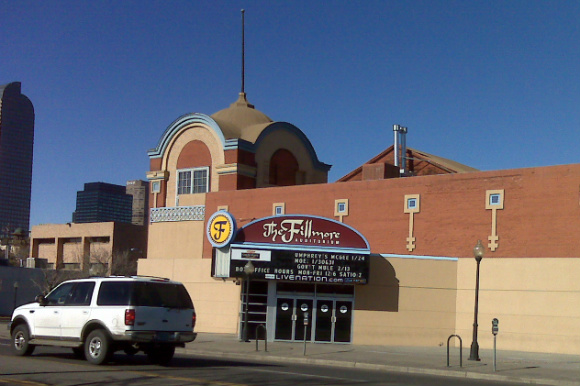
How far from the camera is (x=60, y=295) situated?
19.6 m

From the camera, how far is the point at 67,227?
95.6 m

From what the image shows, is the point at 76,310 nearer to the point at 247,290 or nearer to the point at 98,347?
the point at 98,347

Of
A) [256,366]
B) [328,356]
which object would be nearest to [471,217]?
[328,356]

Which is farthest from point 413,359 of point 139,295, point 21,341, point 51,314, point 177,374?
point 21,341

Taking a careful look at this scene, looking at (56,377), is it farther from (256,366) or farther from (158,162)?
(158,162)

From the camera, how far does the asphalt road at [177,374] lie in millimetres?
15273

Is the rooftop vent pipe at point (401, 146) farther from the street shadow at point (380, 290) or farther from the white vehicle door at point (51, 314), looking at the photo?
the white vehicle door at point (51, 314)

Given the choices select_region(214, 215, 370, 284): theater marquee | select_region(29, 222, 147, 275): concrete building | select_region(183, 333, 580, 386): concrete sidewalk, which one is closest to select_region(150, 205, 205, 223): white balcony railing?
select_region(214, 215, 370, 284): theater marquee

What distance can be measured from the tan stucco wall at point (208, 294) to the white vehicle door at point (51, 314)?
14.7 meters

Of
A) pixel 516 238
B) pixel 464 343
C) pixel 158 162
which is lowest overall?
pixel 464 343

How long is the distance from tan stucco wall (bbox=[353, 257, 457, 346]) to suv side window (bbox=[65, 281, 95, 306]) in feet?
48.1

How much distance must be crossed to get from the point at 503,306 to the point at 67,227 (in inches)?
2906

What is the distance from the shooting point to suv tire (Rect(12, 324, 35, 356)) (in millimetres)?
19953

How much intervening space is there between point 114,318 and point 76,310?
4.73 feet
